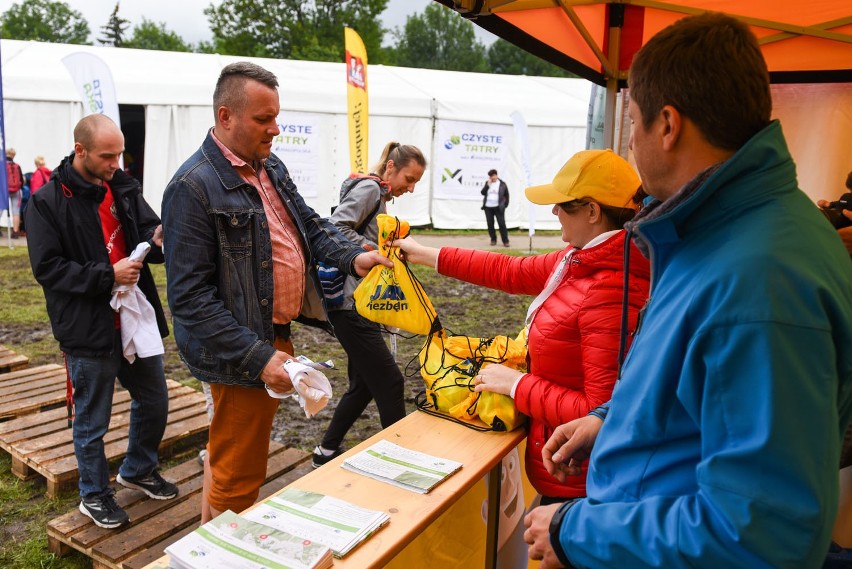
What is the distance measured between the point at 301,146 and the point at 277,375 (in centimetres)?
1338

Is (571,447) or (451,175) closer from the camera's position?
(571,447)

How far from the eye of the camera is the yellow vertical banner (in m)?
9.69

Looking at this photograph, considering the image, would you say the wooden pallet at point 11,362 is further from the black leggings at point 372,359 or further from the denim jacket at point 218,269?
the denim jacket at point 218,269

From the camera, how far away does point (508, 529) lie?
8.76ft

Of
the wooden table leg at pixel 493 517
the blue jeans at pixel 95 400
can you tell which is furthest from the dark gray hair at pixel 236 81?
the wooden table leg at pixel 493 517

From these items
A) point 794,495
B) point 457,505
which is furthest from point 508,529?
point 794,495

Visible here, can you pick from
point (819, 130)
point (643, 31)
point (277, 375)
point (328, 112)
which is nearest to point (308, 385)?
point (277, 375)

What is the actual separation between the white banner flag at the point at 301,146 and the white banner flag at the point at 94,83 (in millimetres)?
5631

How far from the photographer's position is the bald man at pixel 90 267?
3.10m

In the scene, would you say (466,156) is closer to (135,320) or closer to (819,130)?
(819,130)

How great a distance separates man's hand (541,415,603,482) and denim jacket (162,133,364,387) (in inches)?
41.9

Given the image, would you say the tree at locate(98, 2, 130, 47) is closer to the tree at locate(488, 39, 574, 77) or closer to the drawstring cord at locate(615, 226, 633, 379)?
the tree at locate(488, 39, 574, 77)

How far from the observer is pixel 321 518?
5.47 ft

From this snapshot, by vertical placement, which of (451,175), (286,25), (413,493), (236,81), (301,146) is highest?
(286,25)
